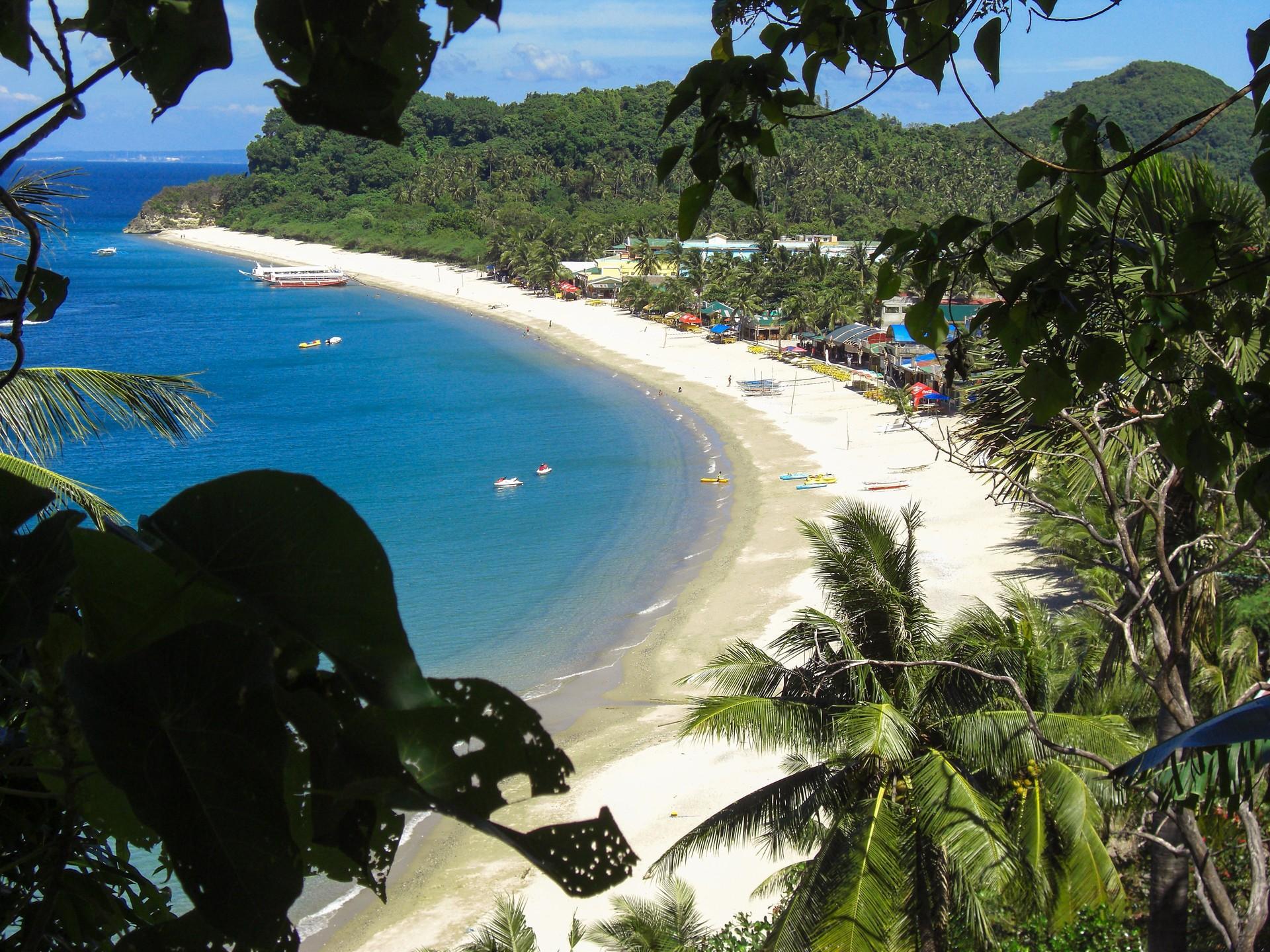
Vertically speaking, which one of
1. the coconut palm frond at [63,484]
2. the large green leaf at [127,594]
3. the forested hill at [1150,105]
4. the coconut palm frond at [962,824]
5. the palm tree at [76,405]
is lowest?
the coconut palm frond at [962,824]

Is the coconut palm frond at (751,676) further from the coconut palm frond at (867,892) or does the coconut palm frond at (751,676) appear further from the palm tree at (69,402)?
the palm tree at (69,402)

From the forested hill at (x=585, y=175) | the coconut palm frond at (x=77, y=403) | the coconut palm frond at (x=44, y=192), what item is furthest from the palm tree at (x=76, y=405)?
the forested hill at (x=585, y=175)

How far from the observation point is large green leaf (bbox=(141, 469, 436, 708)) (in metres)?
0.57

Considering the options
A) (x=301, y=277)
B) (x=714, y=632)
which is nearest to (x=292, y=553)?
(x=714, y=632)

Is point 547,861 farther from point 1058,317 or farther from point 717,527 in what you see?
point 717,527

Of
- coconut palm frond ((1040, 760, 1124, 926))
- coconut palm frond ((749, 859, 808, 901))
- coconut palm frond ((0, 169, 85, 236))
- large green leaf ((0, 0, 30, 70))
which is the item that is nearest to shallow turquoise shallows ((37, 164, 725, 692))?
coconut palm frond ((749, 859, 808, 901))

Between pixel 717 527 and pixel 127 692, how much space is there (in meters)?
23.0

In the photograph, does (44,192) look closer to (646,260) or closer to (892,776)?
(892,776)

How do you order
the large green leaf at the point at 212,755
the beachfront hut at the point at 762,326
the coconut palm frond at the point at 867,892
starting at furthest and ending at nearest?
the beachfront hut at the point at 762,326
the coconut palm frond at the point at 867,892
the large green leaf at the point at 212,755

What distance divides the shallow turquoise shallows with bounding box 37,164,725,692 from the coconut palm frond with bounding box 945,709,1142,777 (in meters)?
6.04

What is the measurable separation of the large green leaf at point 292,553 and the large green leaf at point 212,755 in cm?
5

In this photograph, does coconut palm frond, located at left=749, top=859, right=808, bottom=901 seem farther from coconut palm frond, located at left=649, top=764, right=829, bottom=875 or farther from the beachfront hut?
the beachfront hut

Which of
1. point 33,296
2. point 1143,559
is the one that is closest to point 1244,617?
point 1143,559

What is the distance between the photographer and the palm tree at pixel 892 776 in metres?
6.37
